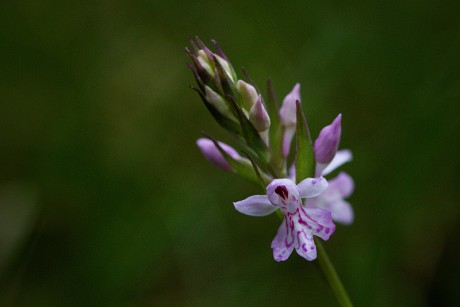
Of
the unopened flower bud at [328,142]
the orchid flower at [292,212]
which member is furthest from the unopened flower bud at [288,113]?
the orchid flower at [292,212]

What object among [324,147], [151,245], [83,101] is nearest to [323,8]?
[83,101]

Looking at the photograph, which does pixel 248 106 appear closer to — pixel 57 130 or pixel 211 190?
pixel 211 190

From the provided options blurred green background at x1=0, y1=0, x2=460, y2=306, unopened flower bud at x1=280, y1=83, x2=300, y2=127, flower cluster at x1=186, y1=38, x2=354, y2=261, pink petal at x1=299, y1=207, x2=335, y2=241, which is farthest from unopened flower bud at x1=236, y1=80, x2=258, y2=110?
blurred green background at x1=0, y1=0, x2=460, y2=306

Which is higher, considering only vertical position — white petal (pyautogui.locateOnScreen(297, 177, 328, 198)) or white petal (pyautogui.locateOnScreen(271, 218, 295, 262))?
white petal (pyautogui.locateOnScreen(297, 177, 328, 198))

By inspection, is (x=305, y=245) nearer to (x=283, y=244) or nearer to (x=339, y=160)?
(x=283, y=244)

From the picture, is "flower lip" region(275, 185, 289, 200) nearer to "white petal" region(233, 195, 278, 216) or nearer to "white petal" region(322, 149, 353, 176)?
"white petal" region(233, 195, 278, 216)

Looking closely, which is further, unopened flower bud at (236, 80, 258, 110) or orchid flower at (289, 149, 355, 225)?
orchid flower at (289, 149, 355, 225)

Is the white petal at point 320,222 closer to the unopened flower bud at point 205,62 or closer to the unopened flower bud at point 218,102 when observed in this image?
the unopened flower bud at point 218,102

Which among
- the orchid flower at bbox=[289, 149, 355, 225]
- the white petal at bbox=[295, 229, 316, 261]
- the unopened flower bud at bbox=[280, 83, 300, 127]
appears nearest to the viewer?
the white petal at bbox=[295, 229, 316, 261]
